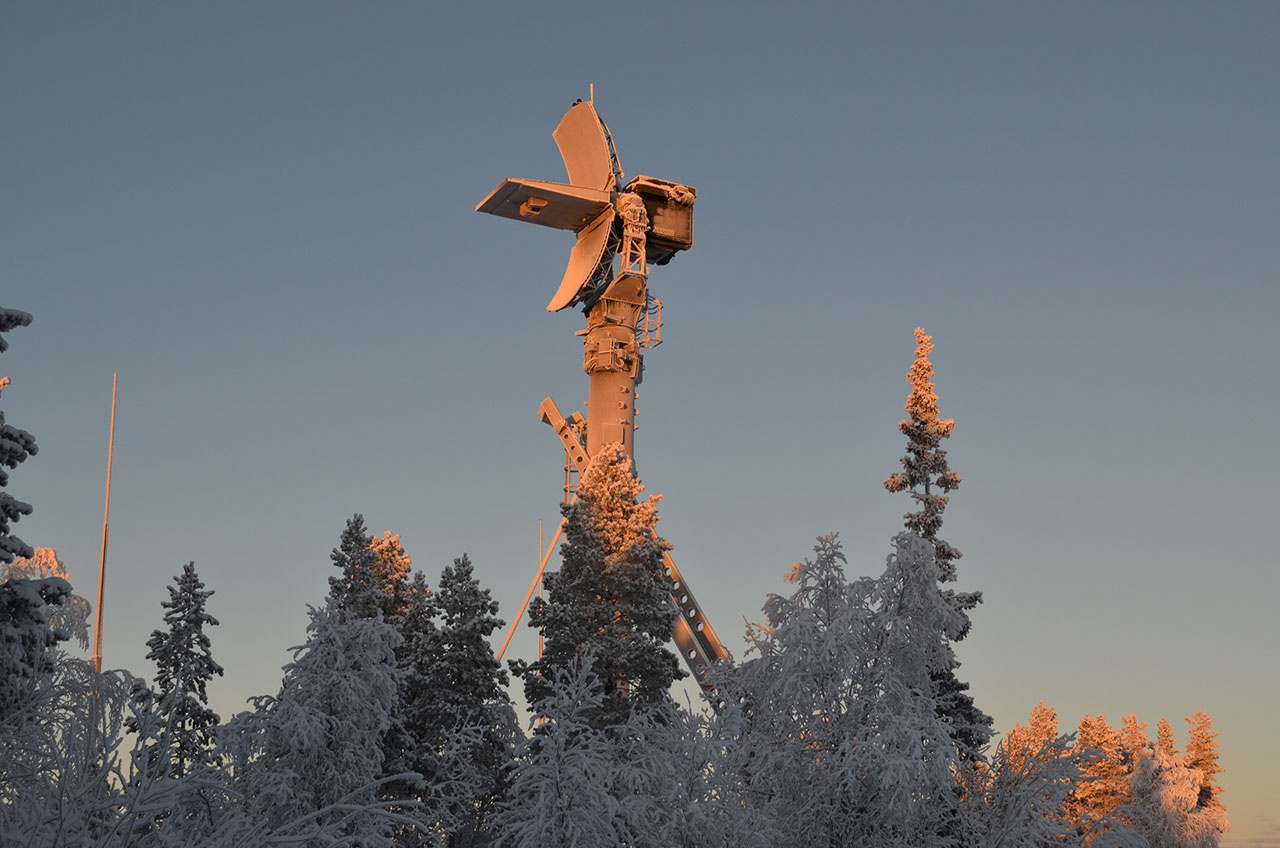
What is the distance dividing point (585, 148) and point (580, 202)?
4020 millimetres

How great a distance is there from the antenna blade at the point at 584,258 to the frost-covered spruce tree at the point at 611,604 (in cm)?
Answer: 2001

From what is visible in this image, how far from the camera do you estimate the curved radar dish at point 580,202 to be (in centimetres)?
6288

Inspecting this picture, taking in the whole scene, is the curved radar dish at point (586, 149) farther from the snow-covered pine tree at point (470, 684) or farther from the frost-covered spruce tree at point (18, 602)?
the frost-covered spruce tree at point (18, 602)

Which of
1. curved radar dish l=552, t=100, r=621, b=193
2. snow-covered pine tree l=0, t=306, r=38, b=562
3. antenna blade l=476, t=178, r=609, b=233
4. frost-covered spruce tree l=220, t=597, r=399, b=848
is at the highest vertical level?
curved radar dish l=552, t=100, r=621, b=193

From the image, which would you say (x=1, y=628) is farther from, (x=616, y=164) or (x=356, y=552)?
(x=616, y=164)

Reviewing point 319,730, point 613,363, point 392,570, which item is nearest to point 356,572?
point 392,570

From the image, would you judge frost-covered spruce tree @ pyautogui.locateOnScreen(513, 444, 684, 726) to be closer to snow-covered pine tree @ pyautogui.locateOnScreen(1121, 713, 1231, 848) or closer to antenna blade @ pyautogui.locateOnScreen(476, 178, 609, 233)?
antenna blade @ pyautogui.locateOnScreen(476, 178, 609, 233)

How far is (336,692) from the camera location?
31000mm

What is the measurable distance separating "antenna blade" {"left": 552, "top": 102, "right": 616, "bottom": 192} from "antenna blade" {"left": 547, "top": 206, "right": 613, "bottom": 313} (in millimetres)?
1921

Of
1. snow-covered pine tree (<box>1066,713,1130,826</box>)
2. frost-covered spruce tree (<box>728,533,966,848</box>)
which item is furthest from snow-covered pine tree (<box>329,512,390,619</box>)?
snow-covered pine tree (<box>1066,713,1130,826</box>)

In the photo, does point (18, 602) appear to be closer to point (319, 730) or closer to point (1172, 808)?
point (319, 730)

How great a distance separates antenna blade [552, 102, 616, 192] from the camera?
6488cm

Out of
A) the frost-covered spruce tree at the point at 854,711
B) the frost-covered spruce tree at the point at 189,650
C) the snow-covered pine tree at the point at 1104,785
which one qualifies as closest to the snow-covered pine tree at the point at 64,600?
the frost-covered spruce tree at the point at 189,650

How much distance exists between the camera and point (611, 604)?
4184 centimetres
